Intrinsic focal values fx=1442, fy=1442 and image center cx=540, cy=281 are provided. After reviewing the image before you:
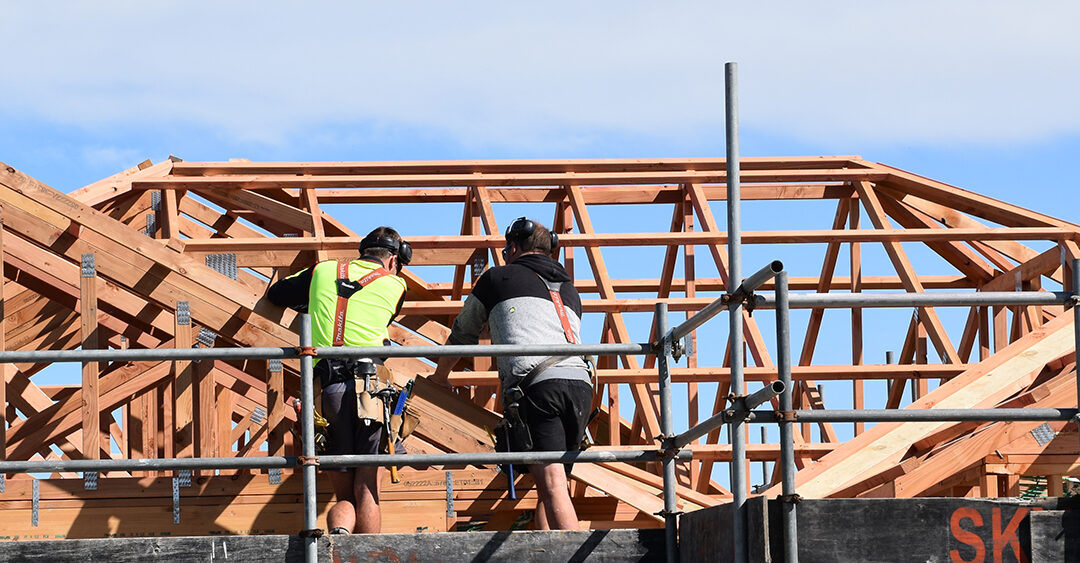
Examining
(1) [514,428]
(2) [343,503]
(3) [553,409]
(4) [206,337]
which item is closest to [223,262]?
(4) [206,337]

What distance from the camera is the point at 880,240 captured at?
40.2ft

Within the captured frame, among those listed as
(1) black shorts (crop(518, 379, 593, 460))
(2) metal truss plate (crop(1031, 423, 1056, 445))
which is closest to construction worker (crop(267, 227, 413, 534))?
(1) black shorts (crop(518, 379, 593, 460))

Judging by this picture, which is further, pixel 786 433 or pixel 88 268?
pixel 88 268

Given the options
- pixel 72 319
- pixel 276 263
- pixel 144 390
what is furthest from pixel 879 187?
pixel 72 319

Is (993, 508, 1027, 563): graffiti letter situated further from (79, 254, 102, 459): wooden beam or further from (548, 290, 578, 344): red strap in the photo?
(79, 254, 102, 459): wooden beam

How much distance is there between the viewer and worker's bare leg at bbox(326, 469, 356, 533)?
7.33m

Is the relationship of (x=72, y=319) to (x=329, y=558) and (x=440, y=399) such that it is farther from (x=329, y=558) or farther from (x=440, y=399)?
(x=329, y=558)

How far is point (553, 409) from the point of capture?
7461 millimetres

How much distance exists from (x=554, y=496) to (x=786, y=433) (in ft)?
6.92

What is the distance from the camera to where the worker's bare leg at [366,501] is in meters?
7.40

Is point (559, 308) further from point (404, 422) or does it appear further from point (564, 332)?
point (404, 422)

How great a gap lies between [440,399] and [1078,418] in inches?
177

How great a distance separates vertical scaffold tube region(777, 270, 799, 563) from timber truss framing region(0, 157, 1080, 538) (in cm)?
367

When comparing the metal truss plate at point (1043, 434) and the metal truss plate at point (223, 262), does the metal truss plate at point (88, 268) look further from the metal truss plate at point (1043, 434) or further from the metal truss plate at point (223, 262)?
the metal truss plate at point (1043, 434)
